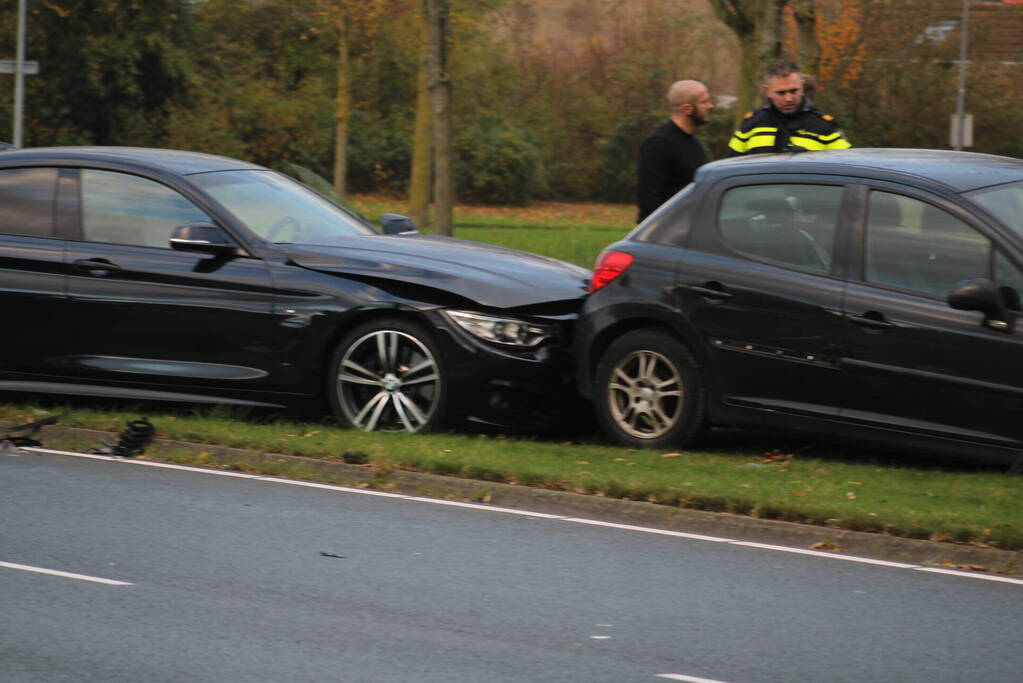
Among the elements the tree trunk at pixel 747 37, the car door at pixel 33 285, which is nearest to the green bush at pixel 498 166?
the tree trunk at pixel 747 37

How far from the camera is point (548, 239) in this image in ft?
101

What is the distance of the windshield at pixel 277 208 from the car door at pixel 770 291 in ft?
8.49

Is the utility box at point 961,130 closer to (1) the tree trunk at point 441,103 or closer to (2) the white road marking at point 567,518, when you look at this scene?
(1) the tree trunk at point 441,103

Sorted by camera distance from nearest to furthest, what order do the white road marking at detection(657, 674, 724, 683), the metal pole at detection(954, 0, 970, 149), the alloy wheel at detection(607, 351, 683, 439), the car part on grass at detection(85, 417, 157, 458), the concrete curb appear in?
the white road marking at detection(657, 674, 724, 683) → the concrete curb → the alloy wheel at detection(607, 351, 683, 439) → the car part on grass at detection(85, 417, 157, 458) → the metal pole at detection(954, 0, 970, 149)

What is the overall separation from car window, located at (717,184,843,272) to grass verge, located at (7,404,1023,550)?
45.2 inches

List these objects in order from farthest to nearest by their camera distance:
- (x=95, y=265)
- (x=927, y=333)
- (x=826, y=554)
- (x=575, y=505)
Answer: (x=95, y=265)
(x=927, y=333)
(x=575, y=505)
(x=826, y=554)

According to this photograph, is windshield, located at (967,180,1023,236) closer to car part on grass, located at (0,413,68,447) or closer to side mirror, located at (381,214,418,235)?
side mirror, located at (381,214,418,235)

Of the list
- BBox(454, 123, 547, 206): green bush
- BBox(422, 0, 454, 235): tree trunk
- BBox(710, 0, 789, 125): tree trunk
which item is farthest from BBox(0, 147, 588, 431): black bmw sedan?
BBox(454, 123, 547, 206): green bush

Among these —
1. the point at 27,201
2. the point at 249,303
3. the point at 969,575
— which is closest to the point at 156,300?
the point at 249,303

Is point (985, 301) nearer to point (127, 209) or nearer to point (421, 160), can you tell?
point (127, 209)

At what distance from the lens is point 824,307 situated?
8.15 meters

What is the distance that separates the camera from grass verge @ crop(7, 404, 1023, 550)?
717 centimetres

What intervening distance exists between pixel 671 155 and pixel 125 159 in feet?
12.4

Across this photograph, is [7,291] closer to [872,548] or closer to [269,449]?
[269,449]
